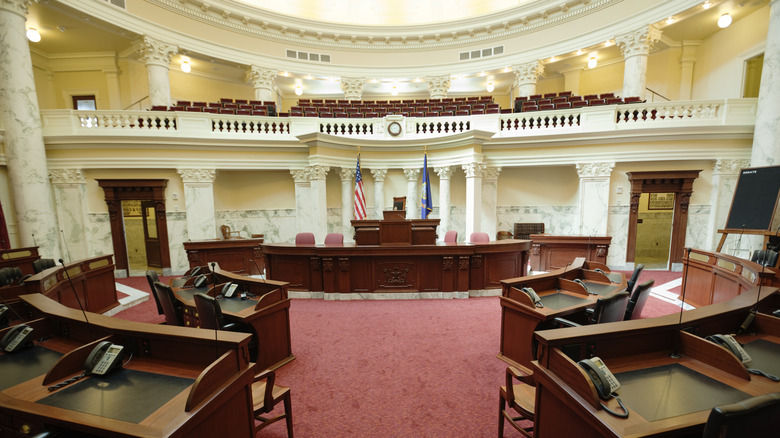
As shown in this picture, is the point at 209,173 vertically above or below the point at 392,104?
below

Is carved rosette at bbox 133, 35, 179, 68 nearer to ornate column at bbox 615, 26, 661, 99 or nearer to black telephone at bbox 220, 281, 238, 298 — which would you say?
black telephone at bbox 220, 281, 238, 298

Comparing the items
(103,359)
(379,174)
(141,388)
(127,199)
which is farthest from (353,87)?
(141,388)

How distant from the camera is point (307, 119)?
390 inches

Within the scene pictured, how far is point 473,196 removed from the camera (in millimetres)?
9289

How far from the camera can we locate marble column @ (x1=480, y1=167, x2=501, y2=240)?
10023 mm

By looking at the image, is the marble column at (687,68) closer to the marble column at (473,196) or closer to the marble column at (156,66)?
the marble column at (473,196)

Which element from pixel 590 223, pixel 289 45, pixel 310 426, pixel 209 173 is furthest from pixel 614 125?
pixel 289 45

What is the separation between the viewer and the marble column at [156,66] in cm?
1049

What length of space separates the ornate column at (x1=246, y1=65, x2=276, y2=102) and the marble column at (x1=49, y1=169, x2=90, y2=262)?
7149 millimetres

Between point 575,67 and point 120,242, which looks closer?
point 120,242

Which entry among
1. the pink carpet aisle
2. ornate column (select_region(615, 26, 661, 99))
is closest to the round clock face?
the pink carpet aisle

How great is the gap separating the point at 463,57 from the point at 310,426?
15183 mm

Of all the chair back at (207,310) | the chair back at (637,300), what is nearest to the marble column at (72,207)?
the chair back at (207,310)

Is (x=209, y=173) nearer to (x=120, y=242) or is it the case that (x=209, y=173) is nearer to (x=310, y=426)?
(x=120, y=242)
